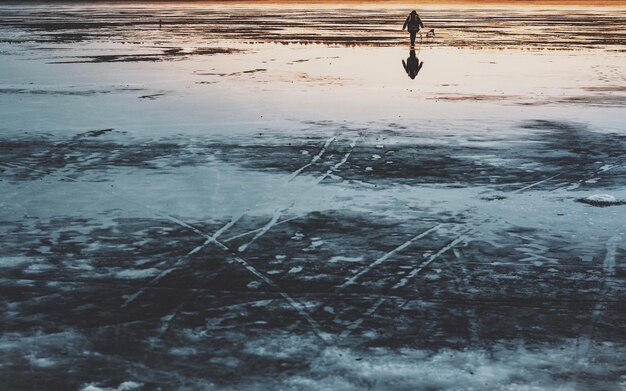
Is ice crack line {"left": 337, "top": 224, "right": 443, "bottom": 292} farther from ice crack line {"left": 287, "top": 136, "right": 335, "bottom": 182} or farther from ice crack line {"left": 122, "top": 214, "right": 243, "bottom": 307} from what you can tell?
ice crack line {"left": 287, "top": 136, "right": 335, "bottom": 182}

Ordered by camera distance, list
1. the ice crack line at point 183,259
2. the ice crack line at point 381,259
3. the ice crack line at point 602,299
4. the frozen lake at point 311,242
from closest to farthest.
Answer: the frozen lake at point 311,242 < the ice crack line at point 602,299 < the ice crack line at point 183,259 < the ice crack line at point 381,259

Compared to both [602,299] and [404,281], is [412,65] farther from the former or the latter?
[602,299]

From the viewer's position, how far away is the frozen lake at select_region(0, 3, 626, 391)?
4.82 meters

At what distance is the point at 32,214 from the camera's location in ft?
26.8

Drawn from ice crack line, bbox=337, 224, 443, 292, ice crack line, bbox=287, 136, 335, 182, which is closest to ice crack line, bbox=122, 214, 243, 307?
ice crack line, bbox=337, 224, 443, 292

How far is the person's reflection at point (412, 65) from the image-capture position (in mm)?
22859

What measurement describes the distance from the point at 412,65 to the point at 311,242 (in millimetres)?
18562

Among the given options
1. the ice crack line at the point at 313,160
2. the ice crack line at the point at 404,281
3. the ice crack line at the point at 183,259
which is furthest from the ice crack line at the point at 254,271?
the ice crack line at the point at 313,160

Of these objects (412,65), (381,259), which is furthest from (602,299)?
(412,65)

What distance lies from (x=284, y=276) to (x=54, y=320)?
1589 mm

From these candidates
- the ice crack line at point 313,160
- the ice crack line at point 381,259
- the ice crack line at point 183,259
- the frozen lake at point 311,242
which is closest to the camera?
the frozen lake at point 311,242

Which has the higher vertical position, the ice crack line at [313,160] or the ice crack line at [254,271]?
the ice crack line at [254,271]

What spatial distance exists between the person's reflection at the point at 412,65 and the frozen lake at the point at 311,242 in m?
5.67

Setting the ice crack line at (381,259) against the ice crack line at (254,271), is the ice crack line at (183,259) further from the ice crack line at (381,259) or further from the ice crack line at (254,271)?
the ice crack line at (381,259)
